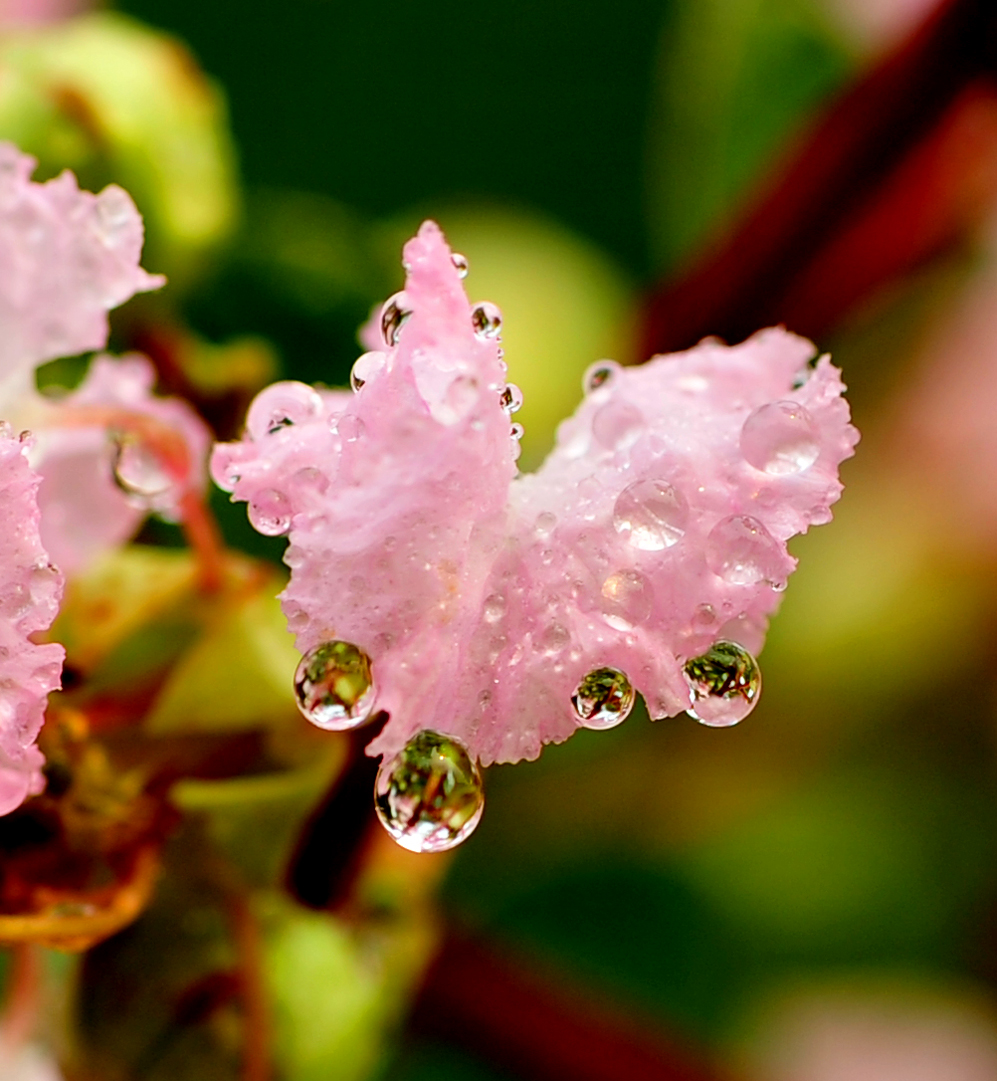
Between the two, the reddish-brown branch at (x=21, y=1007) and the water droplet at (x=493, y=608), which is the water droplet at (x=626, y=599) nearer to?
the water droplet at (x=493, y=608)

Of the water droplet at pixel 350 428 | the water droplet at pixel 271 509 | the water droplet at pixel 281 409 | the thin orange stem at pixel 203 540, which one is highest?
the water droplet at pixel 350 428

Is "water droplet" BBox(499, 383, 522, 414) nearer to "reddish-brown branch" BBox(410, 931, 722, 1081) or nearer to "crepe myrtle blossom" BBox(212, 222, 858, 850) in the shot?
"crepe myrtle blossom" BBox(212, 222, 858, 850)

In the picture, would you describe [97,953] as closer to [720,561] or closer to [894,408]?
[720,561]

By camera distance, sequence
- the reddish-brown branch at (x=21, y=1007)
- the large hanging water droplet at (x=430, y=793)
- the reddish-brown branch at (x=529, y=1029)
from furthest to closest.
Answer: the reddish-brown branch at (x=529, y=1029)
the reddish-brown branch at (x=21, y=1007)
the large hanging water droplet at (x=430, y=793)

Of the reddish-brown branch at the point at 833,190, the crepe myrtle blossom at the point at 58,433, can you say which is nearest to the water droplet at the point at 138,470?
the crepe myrtle blossom at the point at 58,433

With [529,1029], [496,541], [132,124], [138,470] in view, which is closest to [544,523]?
[496,541]
